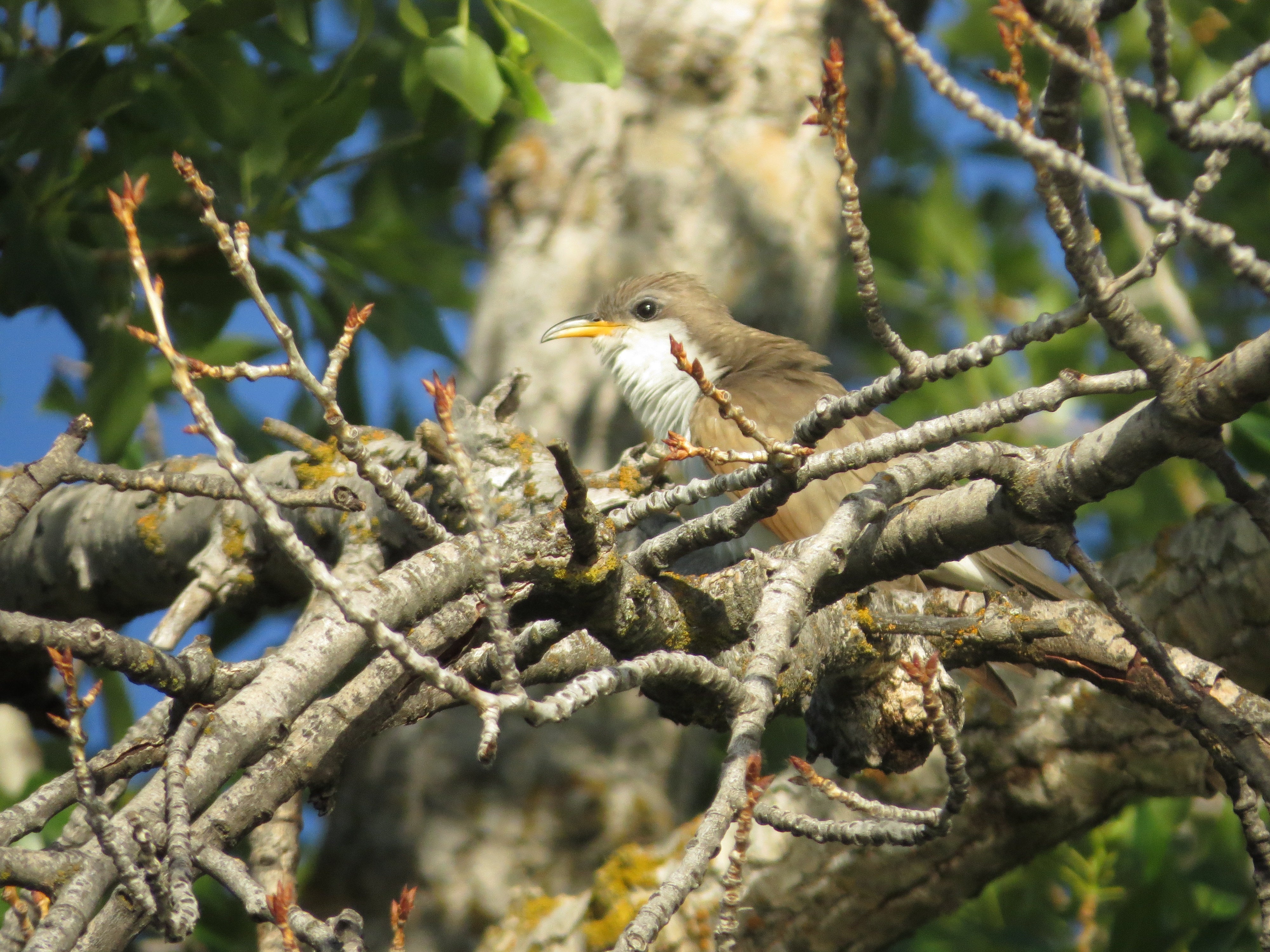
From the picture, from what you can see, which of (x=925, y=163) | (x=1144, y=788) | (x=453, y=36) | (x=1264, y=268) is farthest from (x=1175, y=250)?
(x=1264, y=268)

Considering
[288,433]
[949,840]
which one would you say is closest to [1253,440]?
[949,840]

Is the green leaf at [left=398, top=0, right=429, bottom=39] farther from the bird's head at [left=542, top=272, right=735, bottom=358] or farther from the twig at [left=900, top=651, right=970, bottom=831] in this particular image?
the twig at [left=900, top=651, right=970, bottom=831]

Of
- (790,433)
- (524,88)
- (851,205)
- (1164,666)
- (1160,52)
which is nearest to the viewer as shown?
(1160,52)

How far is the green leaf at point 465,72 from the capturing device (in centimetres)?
286

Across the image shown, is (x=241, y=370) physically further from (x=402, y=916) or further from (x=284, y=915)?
(x=402, y=916)

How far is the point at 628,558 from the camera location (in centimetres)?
192

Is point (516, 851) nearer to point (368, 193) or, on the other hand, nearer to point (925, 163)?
point (368, 193)

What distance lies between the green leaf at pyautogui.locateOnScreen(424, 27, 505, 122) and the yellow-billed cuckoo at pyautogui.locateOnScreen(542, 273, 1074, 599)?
1.27 metres

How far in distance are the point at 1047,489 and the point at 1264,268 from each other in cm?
61

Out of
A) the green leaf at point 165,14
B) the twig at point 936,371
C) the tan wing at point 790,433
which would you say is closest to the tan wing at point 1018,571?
the tan wing at point 790,433

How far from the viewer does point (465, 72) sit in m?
2.86

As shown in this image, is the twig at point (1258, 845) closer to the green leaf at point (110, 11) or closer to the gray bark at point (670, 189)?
the green leaf at point (110, 11)

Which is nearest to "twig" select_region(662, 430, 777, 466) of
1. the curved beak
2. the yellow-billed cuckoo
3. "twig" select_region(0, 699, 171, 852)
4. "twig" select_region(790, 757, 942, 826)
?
"twig" select_region(790, 757, 942, 826)

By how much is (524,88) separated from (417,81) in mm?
316
